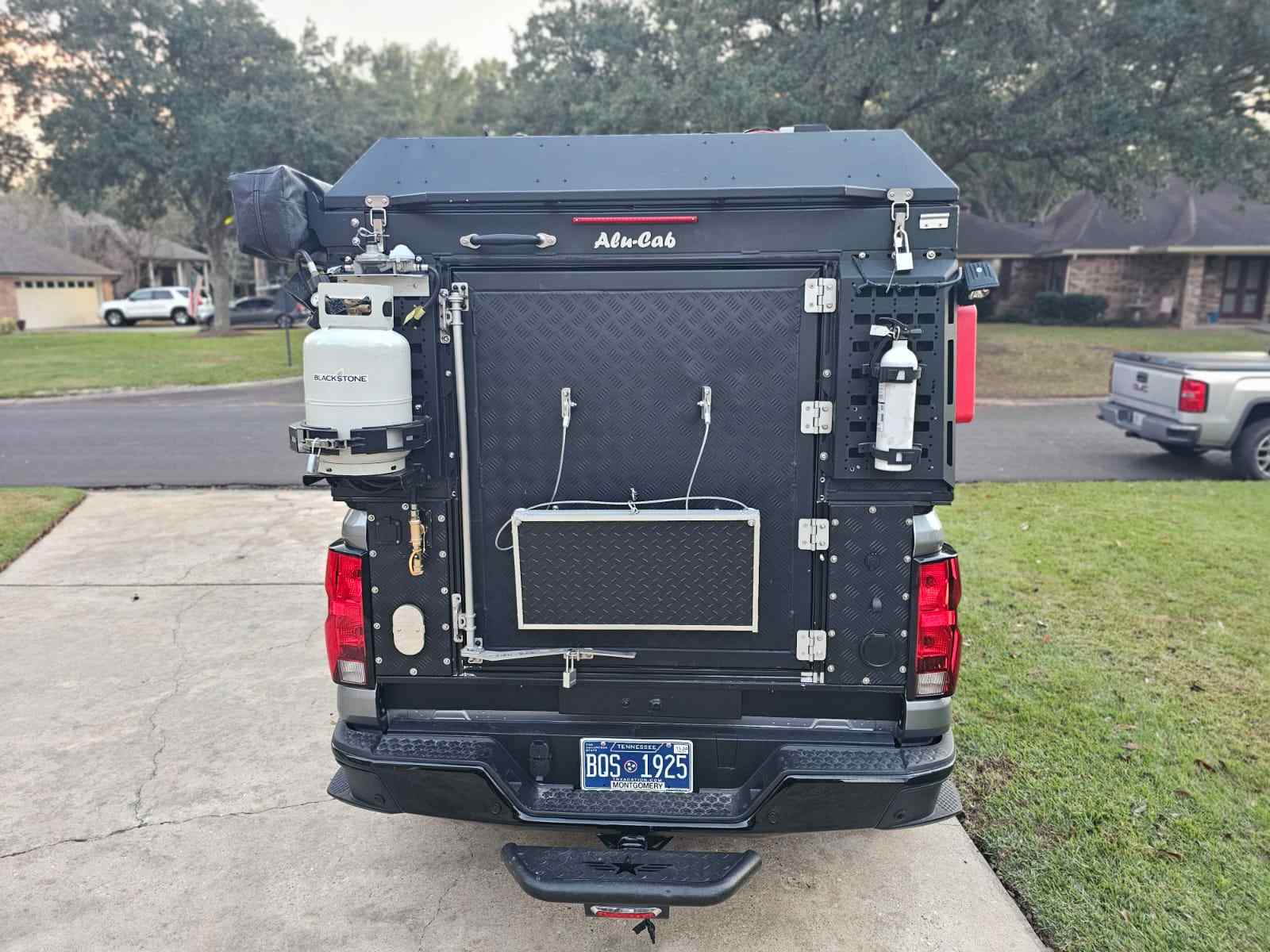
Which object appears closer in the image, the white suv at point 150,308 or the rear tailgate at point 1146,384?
the rear tailgate at point 1146,384

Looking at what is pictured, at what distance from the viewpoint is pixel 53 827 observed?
12.9 feet

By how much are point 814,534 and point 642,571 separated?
1.97ft

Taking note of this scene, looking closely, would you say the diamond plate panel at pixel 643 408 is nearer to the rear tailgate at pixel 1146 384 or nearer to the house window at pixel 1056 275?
the rear tailgate at pixel 1146 384

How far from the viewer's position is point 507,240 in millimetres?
3002

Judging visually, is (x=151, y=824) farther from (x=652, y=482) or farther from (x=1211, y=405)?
(x=1211, y=405)

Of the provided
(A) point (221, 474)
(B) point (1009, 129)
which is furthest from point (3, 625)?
(B) point (1009, 129)

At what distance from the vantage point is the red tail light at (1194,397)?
9.73 m

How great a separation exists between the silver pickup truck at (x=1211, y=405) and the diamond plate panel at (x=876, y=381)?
8362mm

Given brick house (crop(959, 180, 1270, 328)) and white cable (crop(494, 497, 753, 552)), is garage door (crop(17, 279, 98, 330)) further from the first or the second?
white cable (crop(494, 497, 753, 552))

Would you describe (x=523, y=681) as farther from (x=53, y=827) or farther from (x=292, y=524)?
(x=292, y=524)

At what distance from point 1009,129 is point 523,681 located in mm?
18719

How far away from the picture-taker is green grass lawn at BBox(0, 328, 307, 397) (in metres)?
19.1

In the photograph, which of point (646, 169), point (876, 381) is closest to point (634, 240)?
point (646, 169)

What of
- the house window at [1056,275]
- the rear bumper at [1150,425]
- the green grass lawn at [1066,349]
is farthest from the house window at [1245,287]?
the rear bumper at [1150,425]
